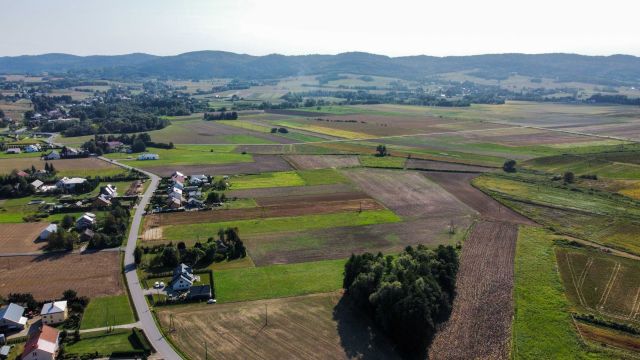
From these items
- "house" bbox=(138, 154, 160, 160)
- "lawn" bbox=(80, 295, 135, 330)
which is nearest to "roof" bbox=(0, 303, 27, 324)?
"lawn" bbox=(80, 295, 135, 330)

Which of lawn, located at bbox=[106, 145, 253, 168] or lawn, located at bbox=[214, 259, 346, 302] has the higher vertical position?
lawn, located at bbox=[106, 145, 253, 168]

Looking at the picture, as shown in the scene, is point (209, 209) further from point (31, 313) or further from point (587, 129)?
point (587, 129)

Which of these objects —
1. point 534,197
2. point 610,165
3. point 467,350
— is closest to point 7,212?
point 467,350

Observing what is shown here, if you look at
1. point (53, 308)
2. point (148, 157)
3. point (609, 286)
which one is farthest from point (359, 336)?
point (148, 157)

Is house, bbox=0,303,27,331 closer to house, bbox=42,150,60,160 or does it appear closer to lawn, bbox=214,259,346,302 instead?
lawn, bbox=214,259,346,302

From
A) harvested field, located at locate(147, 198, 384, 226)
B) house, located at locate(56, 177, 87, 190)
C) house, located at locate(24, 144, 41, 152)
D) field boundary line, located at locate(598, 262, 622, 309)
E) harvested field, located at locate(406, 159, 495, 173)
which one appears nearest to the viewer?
field boundary line, located at locate(598, 262, 622, 309)

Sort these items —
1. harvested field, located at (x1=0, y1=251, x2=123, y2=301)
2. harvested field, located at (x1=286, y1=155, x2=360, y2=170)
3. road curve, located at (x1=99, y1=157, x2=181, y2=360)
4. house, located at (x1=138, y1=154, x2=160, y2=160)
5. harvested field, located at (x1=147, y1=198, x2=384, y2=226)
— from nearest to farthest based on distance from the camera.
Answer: road curve, located at (x1=99, y1=157, x2=181, y2=360) < harvested field, located at (x1=0, y1=251, x2=123, y2=301) < harvested field, located at (x1=147, y1=198, x2=384, y2=226) < harvested field, located at (x1=286, y1=155, x2=360, y2=170) < house, located at (x1=138, y1=154, x2=160, y2=160)

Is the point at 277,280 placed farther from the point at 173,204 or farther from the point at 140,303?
the point at 173,204
